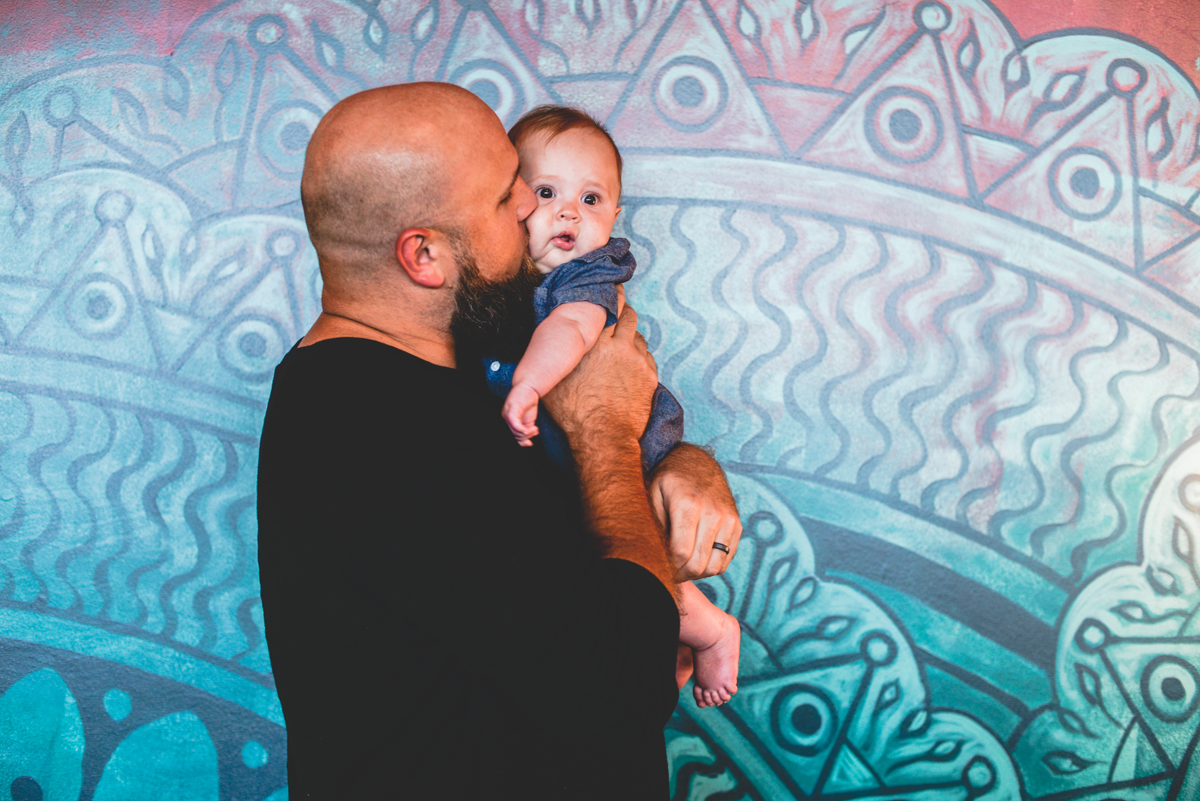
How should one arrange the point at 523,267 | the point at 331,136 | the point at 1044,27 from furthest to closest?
1. the point at 1044,27
2. the point at 523,267
3. the point at 331,136

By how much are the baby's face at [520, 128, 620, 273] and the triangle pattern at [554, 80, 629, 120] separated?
44cm

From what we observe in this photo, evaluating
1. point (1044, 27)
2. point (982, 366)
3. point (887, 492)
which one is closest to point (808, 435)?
point (887, 492)

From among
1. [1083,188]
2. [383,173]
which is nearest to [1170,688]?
[1083,188]

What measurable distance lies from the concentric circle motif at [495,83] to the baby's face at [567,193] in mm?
477

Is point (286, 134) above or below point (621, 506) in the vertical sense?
above

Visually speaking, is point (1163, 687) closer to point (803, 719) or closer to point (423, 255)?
point (803, 719)

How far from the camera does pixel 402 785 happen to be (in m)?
1.11

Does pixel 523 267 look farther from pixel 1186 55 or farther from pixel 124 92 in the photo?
pixel 1186 55

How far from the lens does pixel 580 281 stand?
158cm

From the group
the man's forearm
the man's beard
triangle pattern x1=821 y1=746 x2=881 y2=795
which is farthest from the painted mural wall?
the man's forearm

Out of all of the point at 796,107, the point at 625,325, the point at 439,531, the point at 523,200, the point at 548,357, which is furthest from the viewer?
the point at 796,107

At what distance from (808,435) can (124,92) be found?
2.37 meters

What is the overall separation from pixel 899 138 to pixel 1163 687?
6.18 ft

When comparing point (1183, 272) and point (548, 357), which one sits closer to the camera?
point (548, 357)
